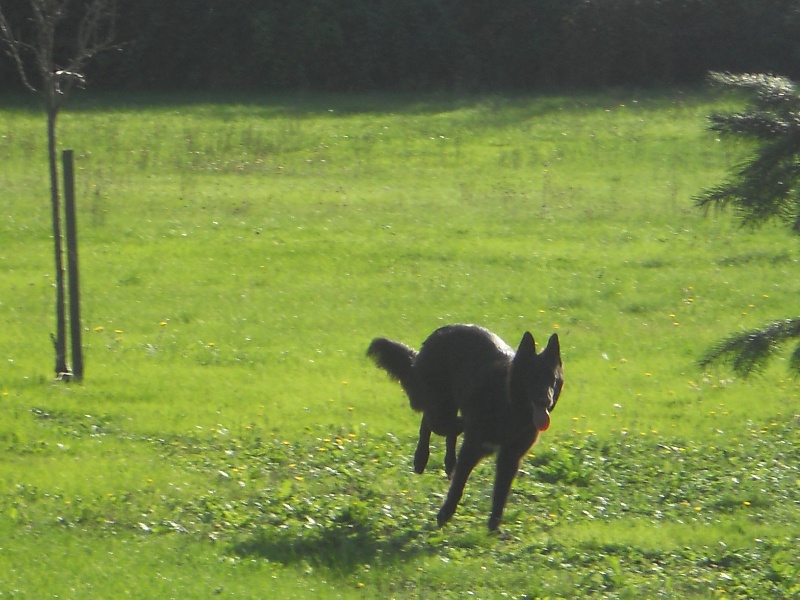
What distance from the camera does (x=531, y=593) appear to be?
707 cm

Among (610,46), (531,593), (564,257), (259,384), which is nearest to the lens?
(531,593)

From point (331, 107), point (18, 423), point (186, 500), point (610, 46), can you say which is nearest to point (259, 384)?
point (18, 423)

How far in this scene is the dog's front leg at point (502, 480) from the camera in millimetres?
7961

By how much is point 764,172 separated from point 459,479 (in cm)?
284

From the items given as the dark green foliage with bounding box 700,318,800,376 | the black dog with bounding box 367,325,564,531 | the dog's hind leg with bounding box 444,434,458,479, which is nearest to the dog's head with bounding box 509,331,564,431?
the black dog with bounding box 367,325,564,531

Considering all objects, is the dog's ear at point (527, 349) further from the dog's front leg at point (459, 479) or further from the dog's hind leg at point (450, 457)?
the dog's hind leg at point (450, 457)

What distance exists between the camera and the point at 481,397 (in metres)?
8.04

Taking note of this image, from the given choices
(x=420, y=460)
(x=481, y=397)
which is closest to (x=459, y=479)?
(x=481, y=397)

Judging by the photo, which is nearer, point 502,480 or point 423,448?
point 502,480

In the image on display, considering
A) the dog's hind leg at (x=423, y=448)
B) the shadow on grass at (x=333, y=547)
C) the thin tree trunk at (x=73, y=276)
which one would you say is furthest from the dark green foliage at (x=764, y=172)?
the thin tree trunk at (x=73, y=276)

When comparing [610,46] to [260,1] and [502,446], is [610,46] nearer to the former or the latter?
[260,1]

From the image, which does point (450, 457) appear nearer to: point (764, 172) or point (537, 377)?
point (537, 377)

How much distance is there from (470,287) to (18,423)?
810cm

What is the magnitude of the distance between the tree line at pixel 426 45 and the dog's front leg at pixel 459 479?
107ft
